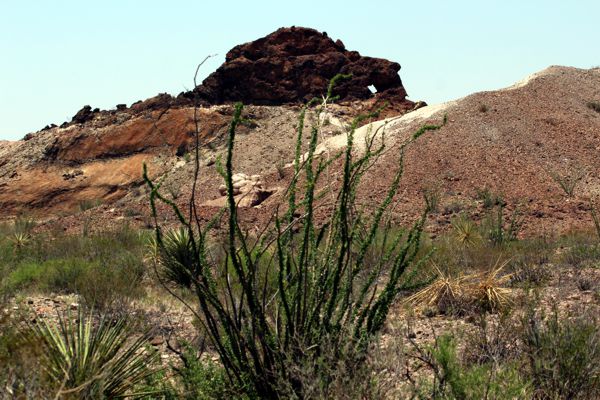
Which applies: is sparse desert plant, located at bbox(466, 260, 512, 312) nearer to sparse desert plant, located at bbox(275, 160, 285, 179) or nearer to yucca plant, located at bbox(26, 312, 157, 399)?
yucca plant, located at bbox(26, 312, 157, 399)

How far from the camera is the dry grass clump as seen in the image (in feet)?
33.4

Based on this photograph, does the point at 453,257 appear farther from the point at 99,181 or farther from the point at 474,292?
the point at 99,181

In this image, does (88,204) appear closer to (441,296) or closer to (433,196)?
(433,196)

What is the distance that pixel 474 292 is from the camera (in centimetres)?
1054

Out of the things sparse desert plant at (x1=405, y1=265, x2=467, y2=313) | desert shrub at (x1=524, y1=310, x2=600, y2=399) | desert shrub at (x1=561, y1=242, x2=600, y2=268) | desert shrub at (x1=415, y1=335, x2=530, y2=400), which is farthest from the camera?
desert shrub at (x1=561, y1=242, x2=600, y2=268)

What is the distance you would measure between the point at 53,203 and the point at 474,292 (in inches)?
1259

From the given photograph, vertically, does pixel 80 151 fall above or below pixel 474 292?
above

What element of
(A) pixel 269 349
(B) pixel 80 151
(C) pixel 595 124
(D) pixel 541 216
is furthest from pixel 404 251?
(B) pixel 80 151

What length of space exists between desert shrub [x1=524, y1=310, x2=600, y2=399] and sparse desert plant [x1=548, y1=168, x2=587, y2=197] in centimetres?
1993

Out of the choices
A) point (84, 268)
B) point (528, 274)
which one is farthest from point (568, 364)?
point (84, 268)

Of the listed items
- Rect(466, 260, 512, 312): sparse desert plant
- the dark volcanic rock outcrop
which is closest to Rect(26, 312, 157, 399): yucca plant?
Rect(466, 260, 512, 312): sparse desert plant

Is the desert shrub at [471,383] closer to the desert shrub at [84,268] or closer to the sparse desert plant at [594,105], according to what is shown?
the desert shrub at [84,268]

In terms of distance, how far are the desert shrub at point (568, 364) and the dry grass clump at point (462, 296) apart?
3.58m

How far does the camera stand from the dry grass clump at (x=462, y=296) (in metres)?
10.2
